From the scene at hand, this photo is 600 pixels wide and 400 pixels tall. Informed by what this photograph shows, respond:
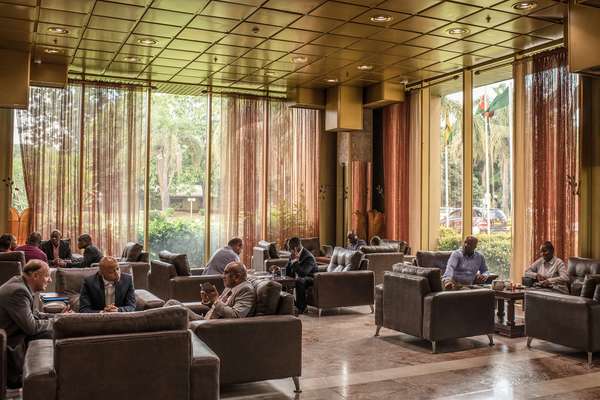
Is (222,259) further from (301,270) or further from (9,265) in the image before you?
(9,265)

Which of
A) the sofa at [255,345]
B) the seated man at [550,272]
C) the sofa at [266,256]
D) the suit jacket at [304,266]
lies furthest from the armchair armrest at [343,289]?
the sofa at [255,345]

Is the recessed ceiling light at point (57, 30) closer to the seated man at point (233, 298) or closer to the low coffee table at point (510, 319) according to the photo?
the seated man at point (233, 298)

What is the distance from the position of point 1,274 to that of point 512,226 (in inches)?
292

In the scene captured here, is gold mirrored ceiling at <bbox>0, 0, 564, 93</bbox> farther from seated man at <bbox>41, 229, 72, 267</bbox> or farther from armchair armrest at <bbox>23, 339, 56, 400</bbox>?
armchair armrest at <bbox>23, 339, 56, 400</bbox>

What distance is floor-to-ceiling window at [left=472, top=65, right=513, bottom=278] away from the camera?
37.0 feet

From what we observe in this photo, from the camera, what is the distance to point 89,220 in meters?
11.5

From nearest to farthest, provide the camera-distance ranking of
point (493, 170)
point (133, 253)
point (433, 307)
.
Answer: point (433, 307)
point (133, 253)
point (493, 170)

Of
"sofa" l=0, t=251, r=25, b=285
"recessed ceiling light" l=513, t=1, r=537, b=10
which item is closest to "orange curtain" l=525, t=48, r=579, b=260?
"recessed ceiling light" l=513, t=1, r=537, b=10

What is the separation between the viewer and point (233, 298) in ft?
17.2

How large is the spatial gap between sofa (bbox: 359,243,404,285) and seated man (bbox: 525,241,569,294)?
8.96 ft

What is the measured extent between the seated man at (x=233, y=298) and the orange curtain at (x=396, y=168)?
24.5 feet

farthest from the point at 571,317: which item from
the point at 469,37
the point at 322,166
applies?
the point at 322,166

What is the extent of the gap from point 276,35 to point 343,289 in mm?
3779

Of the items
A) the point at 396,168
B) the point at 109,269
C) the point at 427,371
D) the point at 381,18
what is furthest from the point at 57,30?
the point at 396,168
